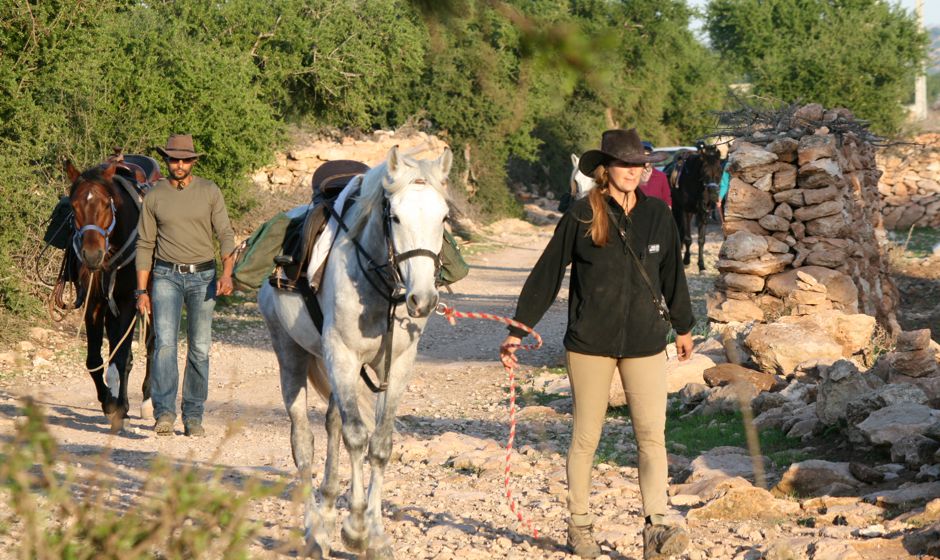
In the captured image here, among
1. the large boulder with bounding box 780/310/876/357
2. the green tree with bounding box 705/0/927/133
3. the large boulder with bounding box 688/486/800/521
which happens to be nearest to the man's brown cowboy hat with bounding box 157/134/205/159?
the large boulder with bounding box 688/486/800/521

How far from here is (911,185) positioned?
99.9 ft

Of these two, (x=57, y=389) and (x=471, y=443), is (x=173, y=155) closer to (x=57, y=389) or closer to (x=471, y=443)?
(x=471, y=443)

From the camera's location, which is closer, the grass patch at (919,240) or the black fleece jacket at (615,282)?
the black fleece jacket at (615,282)

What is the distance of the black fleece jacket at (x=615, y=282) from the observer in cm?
557

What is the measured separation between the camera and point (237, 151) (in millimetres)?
17344

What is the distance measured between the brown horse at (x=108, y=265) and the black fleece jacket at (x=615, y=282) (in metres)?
4.51

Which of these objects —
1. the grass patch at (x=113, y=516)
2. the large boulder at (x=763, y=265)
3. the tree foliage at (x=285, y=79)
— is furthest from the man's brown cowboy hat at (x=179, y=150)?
the large boulder at (x=763, y=265)

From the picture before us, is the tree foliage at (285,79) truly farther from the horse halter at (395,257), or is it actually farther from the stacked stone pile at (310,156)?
the horse halter at (395,257)

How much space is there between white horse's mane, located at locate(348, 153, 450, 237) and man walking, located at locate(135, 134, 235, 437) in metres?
2.71

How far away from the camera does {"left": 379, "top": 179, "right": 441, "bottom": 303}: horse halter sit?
527 centimetres

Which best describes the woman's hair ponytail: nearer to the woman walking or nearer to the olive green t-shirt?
the woman walking

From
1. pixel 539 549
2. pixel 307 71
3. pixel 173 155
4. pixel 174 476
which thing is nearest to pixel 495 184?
pixel 307 71

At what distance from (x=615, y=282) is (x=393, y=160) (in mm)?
1223

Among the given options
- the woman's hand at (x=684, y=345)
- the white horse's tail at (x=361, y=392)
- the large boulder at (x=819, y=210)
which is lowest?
the white horse's tail at (x=361, y=392)
